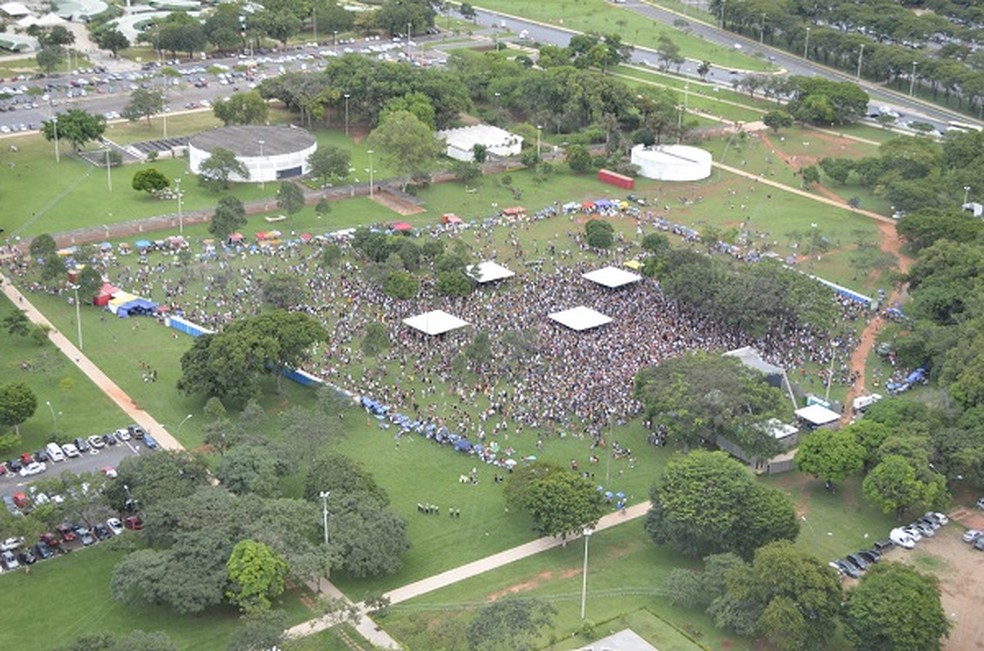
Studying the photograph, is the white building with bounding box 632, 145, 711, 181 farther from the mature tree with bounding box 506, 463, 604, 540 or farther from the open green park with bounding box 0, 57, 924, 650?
the mature tree with bounding box 506, 463, 604, 540

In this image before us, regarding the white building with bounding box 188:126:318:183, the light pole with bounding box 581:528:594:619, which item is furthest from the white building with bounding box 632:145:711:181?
the light pole with bounding box 581:528:594:619

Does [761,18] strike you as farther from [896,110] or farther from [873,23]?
[896,110]

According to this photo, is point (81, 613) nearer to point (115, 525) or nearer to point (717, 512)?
point (115, 525)

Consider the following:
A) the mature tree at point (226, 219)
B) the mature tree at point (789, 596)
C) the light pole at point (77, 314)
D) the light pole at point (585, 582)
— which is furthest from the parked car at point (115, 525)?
the mature tree at point (226, 219)

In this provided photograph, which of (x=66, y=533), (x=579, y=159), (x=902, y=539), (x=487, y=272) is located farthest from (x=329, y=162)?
(x=902, y=539)

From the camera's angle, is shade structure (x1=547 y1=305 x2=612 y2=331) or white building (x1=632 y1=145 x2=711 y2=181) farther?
white building (x1=632 y1=145 x2=711 y2=181)

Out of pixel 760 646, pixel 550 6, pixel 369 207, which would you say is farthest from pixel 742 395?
pixel 550 6
